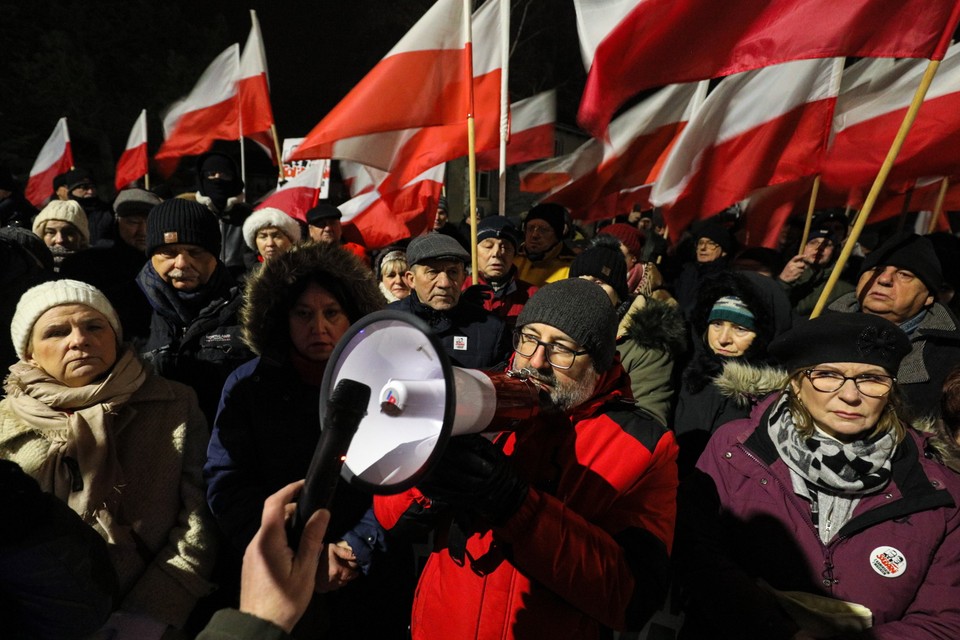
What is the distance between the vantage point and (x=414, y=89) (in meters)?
4.05

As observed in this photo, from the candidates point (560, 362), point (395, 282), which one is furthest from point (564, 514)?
point (395, 282)

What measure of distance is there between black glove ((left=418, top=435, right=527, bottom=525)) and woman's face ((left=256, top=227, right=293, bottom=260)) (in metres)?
3.39

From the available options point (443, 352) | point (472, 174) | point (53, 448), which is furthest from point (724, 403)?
point (53, 448)

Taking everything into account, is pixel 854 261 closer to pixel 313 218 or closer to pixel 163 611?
pixel 313 218

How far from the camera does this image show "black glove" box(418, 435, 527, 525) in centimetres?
114

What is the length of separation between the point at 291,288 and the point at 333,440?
1.55m

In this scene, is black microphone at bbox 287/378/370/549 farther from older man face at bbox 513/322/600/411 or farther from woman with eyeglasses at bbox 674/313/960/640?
woman with eyeglasses at bbox 674/313/960/640

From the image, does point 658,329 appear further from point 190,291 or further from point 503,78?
point 190,291

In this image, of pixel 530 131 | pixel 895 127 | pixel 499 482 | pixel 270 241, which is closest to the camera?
pixel 499 482

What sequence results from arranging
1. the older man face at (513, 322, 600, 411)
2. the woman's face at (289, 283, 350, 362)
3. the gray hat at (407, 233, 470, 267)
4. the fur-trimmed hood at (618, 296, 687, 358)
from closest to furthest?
the older man face at (513, 322, 600, 411) < the woman's face at (289, 283, 350, 362) < the fur-trimmed hood at (618, 296, 687, 358) < the gray hat at (407, 233, 470, 267)

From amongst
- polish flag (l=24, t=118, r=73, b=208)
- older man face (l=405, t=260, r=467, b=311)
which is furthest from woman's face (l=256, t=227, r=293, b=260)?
polish flag (l=24, t=118, r=73, b=208)

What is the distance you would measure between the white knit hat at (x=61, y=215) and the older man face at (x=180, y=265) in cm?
202

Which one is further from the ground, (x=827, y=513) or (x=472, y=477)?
(x=472, y=477)

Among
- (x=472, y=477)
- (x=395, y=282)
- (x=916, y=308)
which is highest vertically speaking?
(x=472, y=477)
